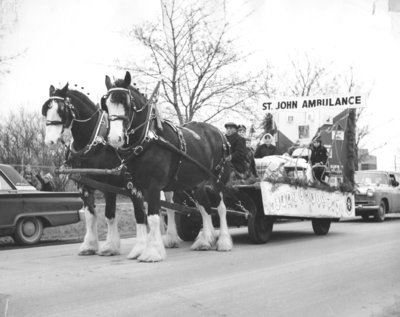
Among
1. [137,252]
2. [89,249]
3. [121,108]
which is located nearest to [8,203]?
[89,249]

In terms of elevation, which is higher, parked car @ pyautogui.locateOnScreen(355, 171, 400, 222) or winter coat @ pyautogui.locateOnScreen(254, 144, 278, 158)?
winter coat @ pyautogui.locateOnScreen(254, 144, 278, 158)

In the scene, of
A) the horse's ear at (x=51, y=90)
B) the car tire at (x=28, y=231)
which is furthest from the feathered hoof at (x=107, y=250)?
the car tire at (x=28, y=231)

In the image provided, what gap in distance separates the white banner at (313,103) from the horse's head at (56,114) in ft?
20.5

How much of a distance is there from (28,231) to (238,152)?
4799 millimetres

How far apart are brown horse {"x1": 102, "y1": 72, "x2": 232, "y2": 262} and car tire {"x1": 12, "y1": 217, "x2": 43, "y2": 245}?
3.94 metres

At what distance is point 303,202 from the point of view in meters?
11.5

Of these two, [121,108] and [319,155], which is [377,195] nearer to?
[319,155]

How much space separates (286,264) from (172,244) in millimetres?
2783

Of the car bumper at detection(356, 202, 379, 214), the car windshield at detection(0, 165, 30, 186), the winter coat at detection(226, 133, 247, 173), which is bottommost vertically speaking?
the car bumper at detection(356, 202, 379, 214)

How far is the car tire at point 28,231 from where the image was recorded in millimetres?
12008

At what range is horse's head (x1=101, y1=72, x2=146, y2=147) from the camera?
8016 millimetres

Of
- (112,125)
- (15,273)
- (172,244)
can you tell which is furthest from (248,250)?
(15,273)

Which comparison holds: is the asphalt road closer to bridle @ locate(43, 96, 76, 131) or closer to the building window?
bridle @ locate(43, 96, 76, 131)

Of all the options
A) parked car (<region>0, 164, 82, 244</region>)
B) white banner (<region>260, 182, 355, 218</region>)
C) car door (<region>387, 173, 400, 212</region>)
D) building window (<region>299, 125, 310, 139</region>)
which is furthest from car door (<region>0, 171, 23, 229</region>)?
car door (<region>387, 173, 400, 212</region>)
